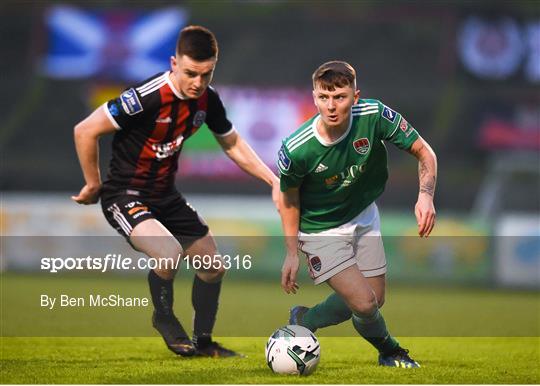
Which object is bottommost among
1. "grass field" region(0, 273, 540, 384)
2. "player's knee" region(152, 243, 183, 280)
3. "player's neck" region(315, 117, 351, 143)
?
"grass field" region(0, 273, 540, 384)

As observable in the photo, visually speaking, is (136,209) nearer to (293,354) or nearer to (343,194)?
(343,194)

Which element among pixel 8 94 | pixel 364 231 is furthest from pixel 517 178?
pixel 8 94

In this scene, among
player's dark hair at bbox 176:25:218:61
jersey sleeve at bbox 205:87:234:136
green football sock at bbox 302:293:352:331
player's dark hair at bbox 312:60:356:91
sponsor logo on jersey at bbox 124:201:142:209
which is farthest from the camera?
jersey sleeve at bbox 205:87:234:136

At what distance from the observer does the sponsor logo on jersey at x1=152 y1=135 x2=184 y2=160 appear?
7082 mm

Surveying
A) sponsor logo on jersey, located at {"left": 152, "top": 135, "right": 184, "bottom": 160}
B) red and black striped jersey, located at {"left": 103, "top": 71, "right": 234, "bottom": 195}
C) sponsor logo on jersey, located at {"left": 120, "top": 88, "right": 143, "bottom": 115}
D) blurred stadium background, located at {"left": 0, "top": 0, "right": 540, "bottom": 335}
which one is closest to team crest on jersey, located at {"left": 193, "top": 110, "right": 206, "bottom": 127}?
red and black striped jersey, located at {"left": 103, "top": 71, "right": 234, "bottom": 195}

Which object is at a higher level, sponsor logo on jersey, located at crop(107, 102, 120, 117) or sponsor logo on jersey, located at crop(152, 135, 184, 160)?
sponsor logo on jersey, located at crop(107, 102, 120, 117)

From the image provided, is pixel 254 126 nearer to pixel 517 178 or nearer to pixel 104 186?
pixel 517 178

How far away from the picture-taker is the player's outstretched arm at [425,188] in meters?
5.97

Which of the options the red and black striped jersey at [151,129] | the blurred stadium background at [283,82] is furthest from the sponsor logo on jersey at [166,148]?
the blurred stadium background at [283,82]

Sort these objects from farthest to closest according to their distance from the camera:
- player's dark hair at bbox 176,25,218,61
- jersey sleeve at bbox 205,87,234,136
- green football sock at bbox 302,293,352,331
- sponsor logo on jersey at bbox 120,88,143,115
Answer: jersey sleeve at bbox 205,87,234,136 → sponsor logo on jersey at bbox 120,88,143,115 → green football sock at bbox 302,293,352,331 → player's dark hair at bbox 176,25,218,61

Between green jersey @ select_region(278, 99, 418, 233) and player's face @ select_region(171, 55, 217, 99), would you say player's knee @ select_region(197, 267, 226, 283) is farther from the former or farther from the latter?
player's face @ select_region(171, 55, 217, 99)

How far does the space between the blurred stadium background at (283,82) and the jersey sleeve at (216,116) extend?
8.98 metres

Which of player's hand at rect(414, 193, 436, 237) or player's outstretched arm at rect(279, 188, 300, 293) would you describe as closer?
player's hand at rect(414, 193, 436, 237)

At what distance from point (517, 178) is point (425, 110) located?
11.2 meters
